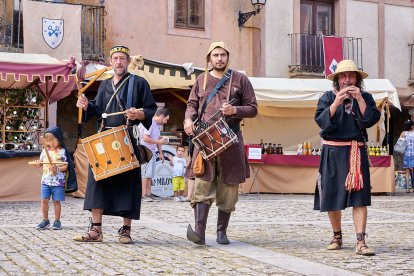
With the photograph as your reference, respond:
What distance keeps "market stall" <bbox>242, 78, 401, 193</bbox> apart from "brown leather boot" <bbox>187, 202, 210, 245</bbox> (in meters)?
9.67

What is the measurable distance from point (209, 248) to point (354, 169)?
1.46 meters

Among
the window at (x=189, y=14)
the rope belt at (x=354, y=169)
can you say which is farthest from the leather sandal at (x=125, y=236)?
A: the window at (x=189, y=14)

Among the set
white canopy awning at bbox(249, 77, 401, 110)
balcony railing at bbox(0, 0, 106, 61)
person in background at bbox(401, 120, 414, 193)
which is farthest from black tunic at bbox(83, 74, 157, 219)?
person in background at bbox(401, 120, 414, 193)

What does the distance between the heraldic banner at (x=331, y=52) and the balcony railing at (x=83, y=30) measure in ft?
20.4

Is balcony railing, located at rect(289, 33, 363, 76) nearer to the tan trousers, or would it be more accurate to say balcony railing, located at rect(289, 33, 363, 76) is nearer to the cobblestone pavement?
the cobblestone pavement

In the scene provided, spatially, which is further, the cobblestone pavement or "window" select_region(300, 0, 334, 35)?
"window" select_region(300, 0, 334, 35)

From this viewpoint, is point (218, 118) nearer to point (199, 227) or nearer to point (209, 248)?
point (199, 227)

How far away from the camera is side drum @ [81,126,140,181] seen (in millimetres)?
7523

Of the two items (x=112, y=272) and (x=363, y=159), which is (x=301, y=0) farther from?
(x=112, y=272)

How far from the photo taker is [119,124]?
25.3 feet

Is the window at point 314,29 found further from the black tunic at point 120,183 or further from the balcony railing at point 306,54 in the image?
the black tunic at point 120,183

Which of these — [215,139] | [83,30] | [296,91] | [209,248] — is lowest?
[209,248]

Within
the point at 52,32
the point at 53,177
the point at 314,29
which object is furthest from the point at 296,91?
the point at 53,177

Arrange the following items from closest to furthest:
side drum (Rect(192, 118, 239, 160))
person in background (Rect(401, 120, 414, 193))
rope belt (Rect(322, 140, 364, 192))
A: 1. rope belt (Rect(322, 140, 364, 192))
2. side drum (Rect(192, 118, 239, 160))
3. person in background (Rect(401, 120, 414, 193))
